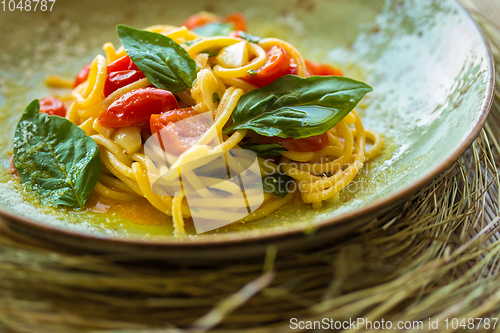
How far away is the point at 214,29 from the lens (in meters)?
4.62

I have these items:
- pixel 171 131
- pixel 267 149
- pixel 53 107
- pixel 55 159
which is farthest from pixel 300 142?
pixel 53 107

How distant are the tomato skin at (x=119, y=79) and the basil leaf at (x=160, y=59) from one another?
255 millimetres

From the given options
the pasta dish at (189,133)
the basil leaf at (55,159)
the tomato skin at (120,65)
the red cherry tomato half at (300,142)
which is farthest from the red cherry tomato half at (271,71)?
the basil leaf at (55,159)

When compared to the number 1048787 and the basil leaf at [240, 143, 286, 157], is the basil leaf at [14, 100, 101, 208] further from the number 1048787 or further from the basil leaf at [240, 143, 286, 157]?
the number 1048787

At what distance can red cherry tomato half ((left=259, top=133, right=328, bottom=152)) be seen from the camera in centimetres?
327

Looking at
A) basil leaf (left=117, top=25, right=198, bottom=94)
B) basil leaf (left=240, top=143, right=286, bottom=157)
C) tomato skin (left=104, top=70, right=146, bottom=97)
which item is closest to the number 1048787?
tomato skin (left=104, top=70, right=146, bottom=97)

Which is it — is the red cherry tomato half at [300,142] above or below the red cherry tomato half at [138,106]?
below

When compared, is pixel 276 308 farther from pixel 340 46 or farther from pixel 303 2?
pixel 303 2

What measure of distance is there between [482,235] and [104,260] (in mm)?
2572

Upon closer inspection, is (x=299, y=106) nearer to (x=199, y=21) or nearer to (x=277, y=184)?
(x=277, y=184)

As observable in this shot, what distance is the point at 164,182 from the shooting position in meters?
3.07

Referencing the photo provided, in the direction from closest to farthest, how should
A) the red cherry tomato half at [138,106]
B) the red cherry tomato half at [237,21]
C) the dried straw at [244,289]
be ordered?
the dried straw at [244,289]
the red cherry tomato half at [138,106]
the red cherry tomato half at [237,21]

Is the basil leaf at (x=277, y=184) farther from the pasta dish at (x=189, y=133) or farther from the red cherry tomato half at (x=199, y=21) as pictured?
the red cherry tomato half at (x=199, y=21)

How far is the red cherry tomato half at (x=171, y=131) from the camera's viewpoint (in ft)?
10.1
